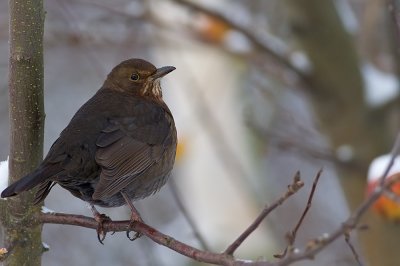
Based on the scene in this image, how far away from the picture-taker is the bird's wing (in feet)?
10.9

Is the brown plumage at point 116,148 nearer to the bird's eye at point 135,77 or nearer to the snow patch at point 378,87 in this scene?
the bird's eye at point 135,77

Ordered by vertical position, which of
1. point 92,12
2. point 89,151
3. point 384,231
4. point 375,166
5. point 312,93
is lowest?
point 384,231

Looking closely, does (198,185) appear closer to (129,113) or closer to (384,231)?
(384,231)

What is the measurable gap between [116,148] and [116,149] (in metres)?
0.01

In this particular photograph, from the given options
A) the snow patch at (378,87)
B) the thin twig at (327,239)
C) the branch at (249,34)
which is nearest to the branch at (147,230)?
the thin twig at (327,239)

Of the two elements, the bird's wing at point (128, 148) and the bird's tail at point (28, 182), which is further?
the bird's wing at point (128, 148)

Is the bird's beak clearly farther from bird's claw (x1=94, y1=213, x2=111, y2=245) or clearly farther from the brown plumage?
bird's claw (x1=94, y1=213, x2=111, y2=245)

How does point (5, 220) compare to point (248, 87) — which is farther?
point (248, 87)

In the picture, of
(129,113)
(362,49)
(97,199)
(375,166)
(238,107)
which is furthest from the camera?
(238,107)

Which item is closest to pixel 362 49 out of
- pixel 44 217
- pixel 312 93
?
pixel 312 93

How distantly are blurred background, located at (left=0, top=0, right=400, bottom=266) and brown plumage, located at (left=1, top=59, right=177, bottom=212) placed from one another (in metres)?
0.28

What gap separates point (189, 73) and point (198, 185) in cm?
94

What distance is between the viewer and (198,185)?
21.2 ft

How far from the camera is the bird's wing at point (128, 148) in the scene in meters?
3.32
